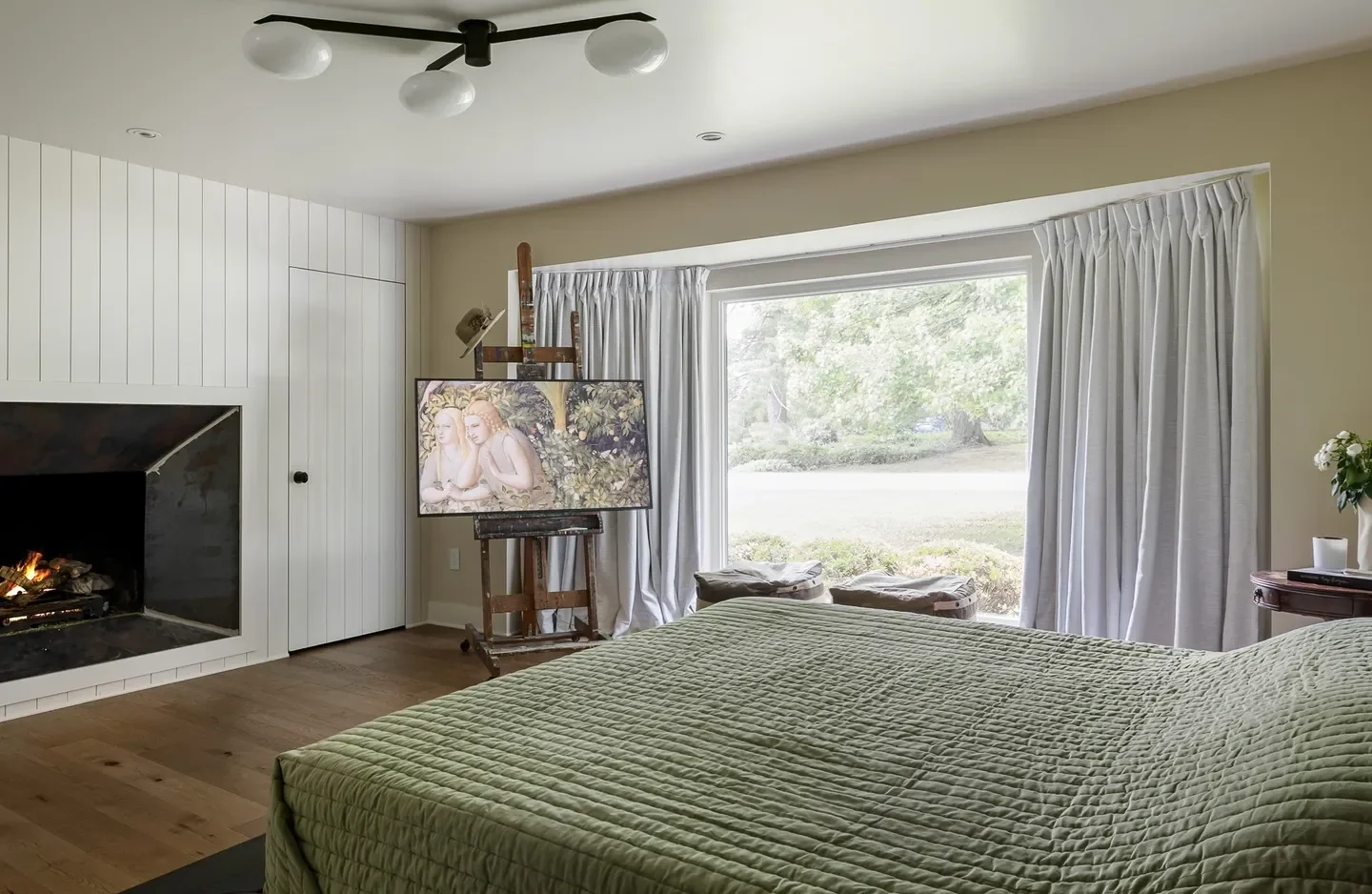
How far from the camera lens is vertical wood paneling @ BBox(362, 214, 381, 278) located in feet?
16.4

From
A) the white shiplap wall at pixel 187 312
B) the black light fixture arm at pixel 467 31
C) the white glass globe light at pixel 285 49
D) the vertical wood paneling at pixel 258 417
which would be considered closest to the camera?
the white glass globe light at pixel 285 49

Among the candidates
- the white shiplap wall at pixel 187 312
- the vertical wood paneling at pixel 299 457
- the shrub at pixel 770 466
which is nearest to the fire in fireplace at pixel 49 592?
the white shiplap wall at pixel 187 312

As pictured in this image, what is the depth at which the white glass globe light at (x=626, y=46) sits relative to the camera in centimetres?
238

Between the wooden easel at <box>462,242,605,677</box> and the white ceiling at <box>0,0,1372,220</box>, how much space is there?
842mm

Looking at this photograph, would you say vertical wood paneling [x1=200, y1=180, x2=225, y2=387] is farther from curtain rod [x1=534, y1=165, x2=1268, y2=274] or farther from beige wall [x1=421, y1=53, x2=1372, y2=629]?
beige wall [x1=421, y1=53, x2=1372, y2=629]

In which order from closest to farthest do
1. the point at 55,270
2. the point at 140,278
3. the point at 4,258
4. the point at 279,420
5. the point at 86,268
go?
the point at 4,258 < the point at 55,270 < the point at 86,268 < the point at 140,278 < the point at 279,420

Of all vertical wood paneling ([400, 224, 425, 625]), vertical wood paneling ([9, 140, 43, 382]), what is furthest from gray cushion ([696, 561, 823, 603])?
vertical wood paneling ([9, 140, 43, 382])

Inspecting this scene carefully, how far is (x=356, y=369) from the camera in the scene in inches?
196

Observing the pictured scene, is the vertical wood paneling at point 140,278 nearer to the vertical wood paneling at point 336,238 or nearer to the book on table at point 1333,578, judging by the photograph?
the vertical wood paneling at point 336,238

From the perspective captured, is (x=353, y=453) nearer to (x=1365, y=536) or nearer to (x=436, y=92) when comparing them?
(x=436, y=92)

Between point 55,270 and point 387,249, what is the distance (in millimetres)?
1718

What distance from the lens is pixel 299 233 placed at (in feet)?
15.4

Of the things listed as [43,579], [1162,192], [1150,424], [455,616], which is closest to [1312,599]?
[1150,424]

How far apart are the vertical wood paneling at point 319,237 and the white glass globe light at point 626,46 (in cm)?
284
